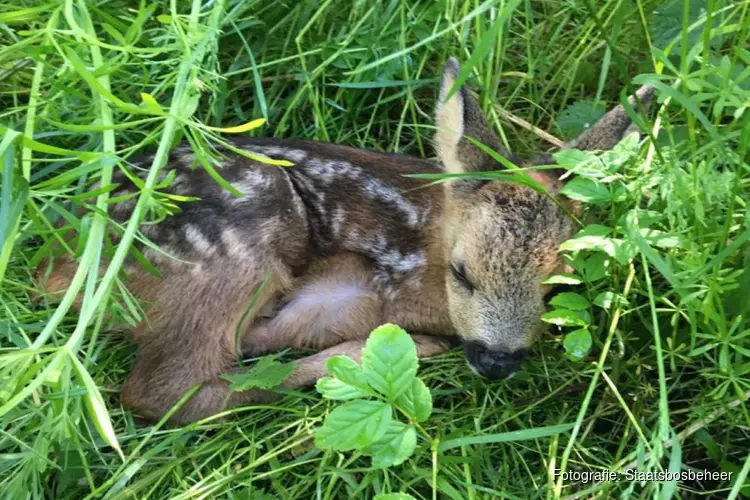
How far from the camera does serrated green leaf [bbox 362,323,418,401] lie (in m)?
2.15

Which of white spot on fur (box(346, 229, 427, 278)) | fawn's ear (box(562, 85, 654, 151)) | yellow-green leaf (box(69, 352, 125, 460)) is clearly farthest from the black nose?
yellow-green leaf (box(69, 352, 125, 460))

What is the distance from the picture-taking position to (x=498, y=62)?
140 inches

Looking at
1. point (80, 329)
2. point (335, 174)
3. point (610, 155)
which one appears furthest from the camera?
point (335, 174)

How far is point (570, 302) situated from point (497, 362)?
410 mm

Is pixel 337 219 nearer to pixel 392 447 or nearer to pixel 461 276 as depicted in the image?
pixel 461 276

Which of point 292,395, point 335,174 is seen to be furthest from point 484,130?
point 292,395

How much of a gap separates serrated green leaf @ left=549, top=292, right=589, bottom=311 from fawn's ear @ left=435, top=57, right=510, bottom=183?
609mm

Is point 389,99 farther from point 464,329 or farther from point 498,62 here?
point 464,329

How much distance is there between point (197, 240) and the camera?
2.88 metres

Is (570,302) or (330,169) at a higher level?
(330,169)

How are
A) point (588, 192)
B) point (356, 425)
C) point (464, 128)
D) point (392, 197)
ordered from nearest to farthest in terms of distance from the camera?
point (356, 425) → point (588, 192) → point (464, 128) → point (392, 197)

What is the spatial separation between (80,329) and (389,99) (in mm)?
1936

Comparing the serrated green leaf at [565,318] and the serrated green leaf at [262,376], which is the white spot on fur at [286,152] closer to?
the serrated green leaf at [262,376]

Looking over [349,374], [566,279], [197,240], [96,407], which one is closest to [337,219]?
[197,240]
